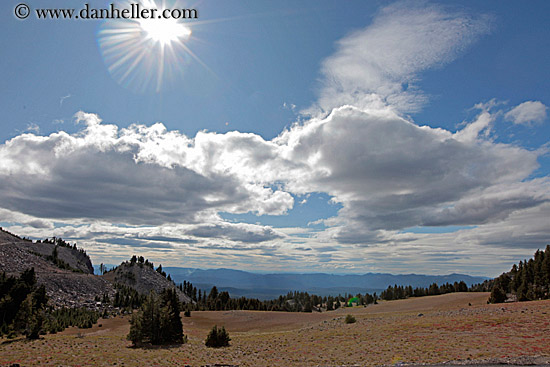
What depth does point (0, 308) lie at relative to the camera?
50406 mm

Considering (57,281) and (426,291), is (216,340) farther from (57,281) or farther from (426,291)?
(426,291)

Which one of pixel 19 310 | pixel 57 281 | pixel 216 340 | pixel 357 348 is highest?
pixel 19 310

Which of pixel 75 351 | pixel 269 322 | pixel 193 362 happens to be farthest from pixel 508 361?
pixel 269 322

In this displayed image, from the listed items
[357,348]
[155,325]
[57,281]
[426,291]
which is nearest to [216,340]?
[155,325]

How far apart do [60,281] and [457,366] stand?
175 m

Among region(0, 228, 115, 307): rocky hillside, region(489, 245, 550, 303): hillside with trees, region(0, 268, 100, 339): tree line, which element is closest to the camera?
region(0, 268, 100, 339): tree line

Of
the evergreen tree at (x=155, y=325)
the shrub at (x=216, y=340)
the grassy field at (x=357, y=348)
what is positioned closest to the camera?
the grassy field at (x=357, y=348)

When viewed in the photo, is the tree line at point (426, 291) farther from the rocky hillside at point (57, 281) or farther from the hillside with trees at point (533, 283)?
the rocky hillside at point (57, 281)

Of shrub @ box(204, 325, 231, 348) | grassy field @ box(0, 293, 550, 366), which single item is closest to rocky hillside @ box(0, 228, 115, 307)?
shrub @ box(204, 325, 231, 348)

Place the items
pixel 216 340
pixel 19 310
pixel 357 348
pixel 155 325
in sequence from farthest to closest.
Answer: pixel 19 310
pixel 216 340
pixel 155 325
pixel 357 348

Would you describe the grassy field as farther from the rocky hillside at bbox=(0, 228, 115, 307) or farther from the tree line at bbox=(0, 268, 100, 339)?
the rocky hillside at bbox=(0, 228, 115, 307)

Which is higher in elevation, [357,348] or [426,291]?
[357,348]

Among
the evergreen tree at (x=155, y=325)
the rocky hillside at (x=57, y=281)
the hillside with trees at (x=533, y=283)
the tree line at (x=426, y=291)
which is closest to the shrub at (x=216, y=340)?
the evergreen tree at (x=155, y=325)

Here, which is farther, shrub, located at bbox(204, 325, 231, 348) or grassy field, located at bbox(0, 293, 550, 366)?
shrub, located at bbox(204, 325, 231, 348)
